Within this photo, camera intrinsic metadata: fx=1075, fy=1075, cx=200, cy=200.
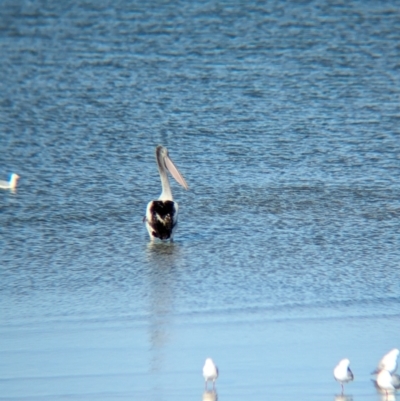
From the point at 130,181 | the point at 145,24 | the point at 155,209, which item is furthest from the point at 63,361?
the point at 145,24

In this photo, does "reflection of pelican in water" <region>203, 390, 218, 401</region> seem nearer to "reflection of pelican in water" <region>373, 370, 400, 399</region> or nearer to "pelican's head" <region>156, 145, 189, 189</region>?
"reflection of pelican in water" <region>373, 370, 400, 399</region>

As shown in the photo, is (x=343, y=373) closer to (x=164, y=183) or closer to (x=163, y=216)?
(x=163, y=216)

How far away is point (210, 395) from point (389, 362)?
952mm

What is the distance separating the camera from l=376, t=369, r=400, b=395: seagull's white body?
552 cm

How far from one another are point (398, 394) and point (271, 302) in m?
1.62

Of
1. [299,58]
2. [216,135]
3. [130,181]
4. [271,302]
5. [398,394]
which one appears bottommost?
[398,394]

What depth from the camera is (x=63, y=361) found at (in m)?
6.18

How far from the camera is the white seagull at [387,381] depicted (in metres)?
5.52

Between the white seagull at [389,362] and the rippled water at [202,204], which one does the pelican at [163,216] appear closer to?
the rippled water at [202,204]

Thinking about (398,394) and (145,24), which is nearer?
(398,394)

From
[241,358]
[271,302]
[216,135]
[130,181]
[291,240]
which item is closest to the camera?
[241,358]

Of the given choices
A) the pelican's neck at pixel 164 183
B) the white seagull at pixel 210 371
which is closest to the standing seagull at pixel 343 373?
the white seagull at pixel 210 371

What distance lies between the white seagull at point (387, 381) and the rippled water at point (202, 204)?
3.7 inches

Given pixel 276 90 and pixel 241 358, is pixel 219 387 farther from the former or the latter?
pixel 276 90
